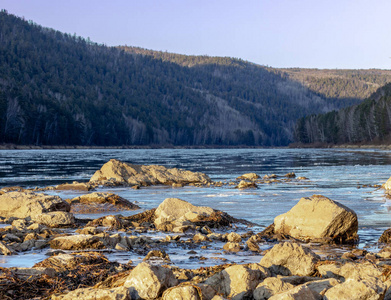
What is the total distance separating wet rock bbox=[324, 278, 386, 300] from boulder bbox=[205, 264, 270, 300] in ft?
3.25

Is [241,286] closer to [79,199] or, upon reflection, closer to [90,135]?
[79,199]

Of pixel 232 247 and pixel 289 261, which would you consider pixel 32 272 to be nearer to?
pixel 289 261

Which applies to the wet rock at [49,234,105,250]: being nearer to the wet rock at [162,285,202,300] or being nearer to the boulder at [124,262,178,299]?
the boulder at [124,262,178,299]

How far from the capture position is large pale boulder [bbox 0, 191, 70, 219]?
14.9 meters

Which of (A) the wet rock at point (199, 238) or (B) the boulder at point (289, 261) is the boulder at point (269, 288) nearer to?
(B) the boulder at point (289, 261)

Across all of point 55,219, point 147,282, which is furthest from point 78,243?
point 147,282

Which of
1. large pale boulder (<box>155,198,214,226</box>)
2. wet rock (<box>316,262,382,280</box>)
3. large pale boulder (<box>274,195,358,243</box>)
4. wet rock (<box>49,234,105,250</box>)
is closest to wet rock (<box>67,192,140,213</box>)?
large pale boulder (<box>155,198,214,226</box>)

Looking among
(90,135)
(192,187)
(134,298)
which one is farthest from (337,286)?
(90,135)

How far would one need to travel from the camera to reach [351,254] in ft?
31.8

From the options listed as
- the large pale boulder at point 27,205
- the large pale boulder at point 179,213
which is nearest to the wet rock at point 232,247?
the large pale boulder at point 179,213

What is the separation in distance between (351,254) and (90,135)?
150 meters

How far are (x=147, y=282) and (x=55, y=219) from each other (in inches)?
315

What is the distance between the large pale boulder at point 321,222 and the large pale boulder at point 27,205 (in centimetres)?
659

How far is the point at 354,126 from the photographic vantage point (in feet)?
466
